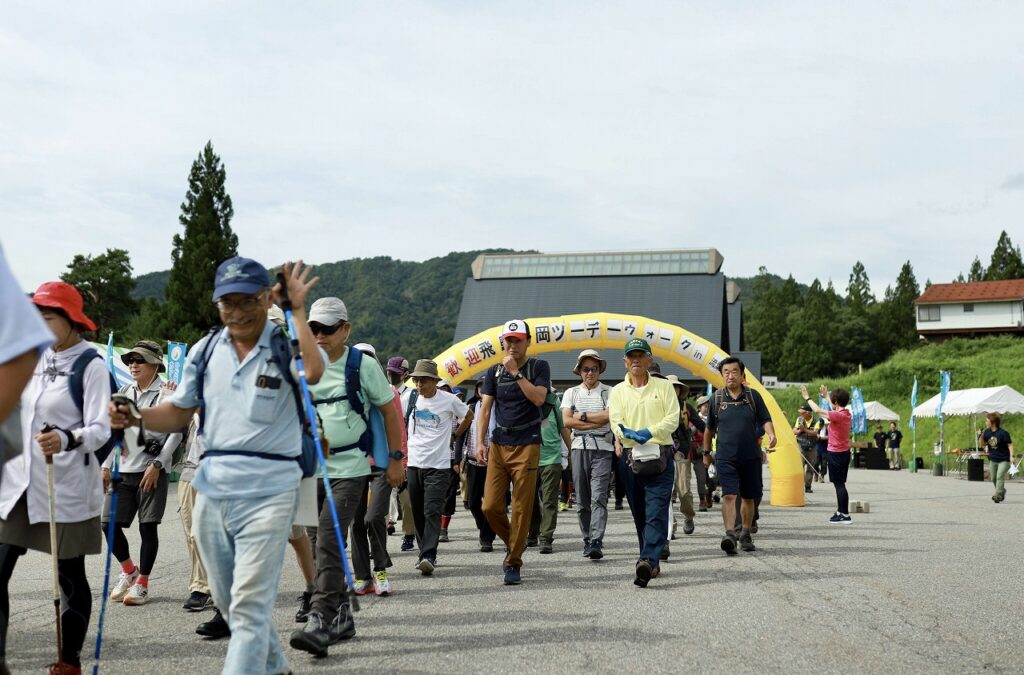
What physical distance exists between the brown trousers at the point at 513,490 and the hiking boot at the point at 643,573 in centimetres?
91

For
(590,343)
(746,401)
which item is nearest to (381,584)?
(746,401)

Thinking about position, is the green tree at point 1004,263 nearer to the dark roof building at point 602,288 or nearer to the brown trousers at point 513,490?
the dark roof building at point 602,288

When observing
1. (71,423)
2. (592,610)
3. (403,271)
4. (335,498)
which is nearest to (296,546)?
(335,498)

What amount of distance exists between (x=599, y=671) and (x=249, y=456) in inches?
80.6

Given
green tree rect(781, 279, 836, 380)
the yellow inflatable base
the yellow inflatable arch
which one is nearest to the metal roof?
green tree rect(781, 279, 836, 380)

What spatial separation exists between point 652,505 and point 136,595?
12.9 feet

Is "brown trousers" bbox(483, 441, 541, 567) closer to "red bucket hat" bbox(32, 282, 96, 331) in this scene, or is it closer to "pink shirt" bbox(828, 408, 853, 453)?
"red bucket hat" bbox(32, 282, 96, 331)

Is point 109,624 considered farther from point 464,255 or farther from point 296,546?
point 464,255

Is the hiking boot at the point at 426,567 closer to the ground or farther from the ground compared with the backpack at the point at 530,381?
closer to the ground

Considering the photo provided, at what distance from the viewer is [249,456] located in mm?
3988

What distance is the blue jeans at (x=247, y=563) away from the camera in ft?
12.6

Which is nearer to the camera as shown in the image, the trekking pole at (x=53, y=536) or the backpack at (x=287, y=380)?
the backpack at (x=287, y=380)

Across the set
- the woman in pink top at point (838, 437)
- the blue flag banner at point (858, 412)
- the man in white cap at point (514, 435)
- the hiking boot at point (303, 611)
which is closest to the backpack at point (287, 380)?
the hiking boot at point (303, 611)

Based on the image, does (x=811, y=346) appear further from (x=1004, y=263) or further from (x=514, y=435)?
(x=514, y=435)
